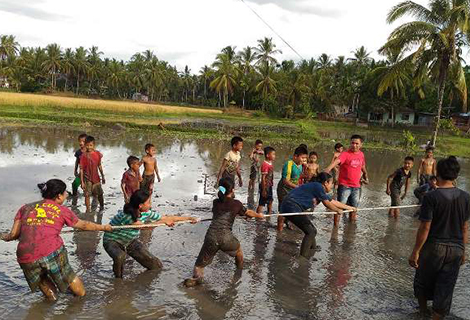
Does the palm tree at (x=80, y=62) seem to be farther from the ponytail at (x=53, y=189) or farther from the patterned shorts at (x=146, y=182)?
the ponytail at (x=53, y=189)

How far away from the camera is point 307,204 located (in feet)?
21.5

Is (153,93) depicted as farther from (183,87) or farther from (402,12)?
(402,12)

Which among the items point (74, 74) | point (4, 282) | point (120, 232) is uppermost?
point (74, 74)

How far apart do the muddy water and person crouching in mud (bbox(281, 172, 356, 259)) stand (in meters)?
0.34

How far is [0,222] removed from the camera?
24.0ft

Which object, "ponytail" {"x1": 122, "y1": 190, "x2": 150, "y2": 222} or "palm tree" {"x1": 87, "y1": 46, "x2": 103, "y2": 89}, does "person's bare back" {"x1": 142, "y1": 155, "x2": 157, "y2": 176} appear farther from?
"palm tree" {"x1": 87, "y1": 46, "x2": 103, "y2": 89}

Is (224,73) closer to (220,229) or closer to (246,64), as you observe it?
(246,64)

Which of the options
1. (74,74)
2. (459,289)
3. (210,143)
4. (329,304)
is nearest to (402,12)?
(210,143)

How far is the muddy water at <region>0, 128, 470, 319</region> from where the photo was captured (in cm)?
474

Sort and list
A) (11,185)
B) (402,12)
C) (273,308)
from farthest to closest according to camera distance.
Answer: (402,12) < (11,185) < (273,308)

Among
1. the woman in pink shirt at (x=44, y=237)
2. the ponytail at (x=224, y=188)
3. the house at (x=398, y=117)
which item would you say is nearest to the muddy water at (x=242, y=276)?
the woman in pink shirt at (x=44, y=237)

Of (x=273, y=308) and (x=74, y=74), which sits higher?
(x=74, y=74)

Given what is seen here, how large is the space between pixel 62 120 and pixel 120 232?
27526 millimetres

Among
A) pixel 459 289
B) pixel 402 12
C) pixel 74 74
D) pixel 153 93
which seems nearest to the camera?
pixel 459 289
